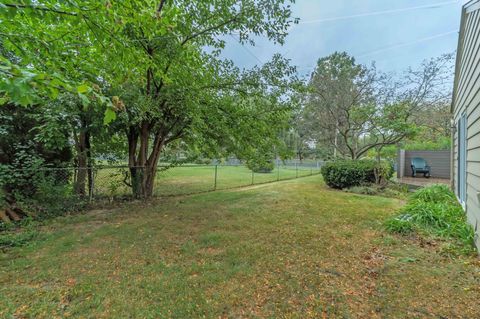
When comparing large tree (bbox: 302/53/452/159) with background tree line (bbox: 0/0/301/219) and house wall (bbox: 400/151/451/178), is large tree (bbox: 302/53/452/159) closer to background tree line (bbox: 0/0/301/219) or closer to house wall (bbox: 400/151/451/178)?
house wall (bbox: 400/151/451/178)

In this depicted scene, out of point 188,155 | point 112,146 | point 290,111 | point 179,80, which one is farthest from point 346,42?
point 112,146

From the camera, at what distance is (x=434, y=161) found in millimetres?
11477

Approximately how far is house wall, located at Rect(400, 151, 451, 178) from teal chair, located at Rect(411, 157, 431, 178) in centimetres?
32

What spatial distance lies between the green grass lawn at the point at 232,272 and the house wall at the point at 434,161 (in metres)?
9.66

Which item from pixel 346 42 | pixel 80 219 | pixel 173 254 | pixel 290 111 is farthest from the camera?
pixel 346 42

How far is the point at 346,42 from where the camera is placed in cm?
1210

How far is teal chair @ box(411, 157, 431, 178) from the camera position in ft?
36.3

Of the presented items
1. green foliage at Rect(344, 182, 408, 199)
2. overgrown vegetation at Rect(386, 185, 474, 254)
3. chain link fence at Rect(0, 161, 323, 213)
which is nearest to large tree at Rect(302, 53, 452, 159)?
green foliage at Rect(344, 182, 408, 199)

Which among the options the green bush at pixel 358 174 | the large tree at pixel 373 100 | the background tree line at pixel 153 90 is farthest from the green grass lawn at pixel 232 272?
the large tree at pixel 373 100

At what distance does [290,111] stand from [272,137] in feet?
2.96

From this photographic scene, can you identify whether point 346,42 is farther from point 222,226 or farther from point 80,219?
point 80,219

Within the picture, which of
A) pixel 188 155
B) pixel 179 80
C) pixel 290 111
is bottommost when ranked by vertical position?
pixel 188 155

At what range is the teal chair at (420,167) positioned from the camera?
11.1m

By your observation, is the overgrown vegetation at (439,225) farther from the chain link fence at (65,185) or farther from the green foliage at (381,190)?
the chain link fence at (65,185)
